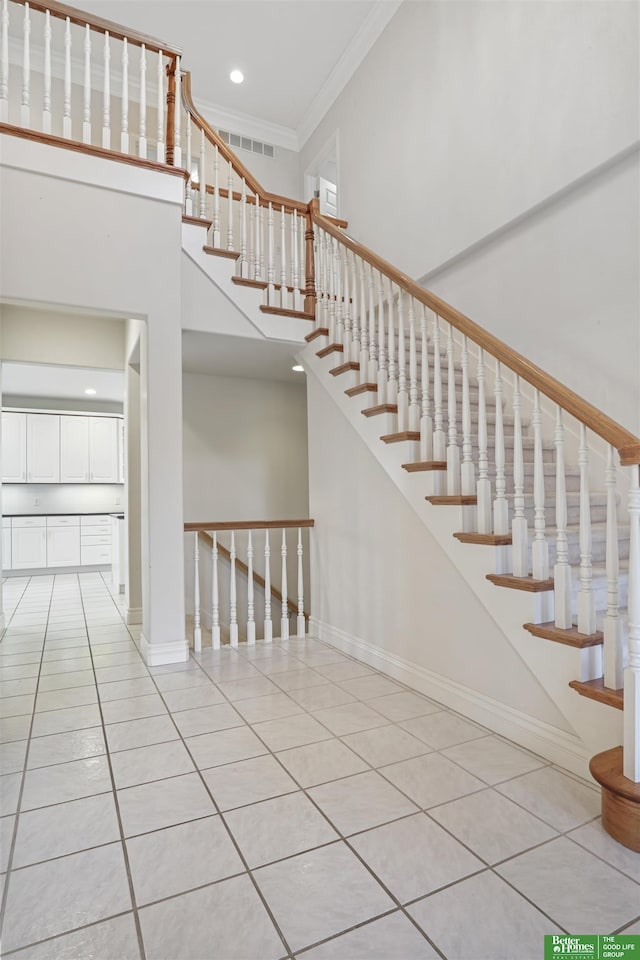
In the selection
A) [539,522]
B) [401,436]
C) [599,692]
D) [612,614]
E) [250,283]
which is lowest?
[599,692]

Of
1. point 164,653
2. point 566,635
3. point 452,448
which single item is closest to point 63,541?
point 164,653

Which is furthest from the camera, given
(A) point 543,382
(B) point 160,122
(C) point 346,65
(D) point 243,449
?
(D) point 243,449

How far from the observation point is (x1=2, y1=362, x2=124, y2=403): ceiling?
254 inches

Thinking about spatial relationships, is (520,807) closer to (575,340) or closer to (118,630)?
(575,340)

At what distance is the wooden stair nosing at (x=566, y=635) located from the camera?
196 centimetres

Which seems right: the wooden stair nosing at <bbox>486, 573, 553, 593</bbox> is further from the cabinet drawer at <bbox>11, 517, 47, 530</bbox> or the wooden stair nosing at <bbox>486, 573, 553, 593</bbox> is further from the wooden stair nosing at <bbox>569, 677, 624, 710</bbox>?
the cabinet drawer at <bbox>11, 517, 47, 530</bbox>

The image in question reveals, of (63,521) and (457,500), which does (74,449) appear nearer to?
(63,521)

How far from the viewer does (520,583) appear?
87.1 inches

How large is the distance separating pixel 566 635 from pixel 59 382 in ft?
23.4

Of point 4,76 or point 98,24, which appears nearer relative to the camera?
point 4,76

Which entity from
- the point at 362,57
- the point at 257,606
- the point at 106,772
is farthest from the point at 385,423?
the point at 362,57

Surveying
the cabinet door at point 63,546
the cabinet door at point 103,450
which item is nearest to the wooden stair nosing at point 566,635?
the cabinet door at point 63,546

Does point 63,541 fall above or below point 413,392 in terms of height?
below

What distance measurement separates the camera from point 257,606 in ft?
18.8
